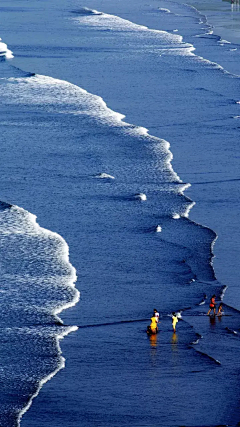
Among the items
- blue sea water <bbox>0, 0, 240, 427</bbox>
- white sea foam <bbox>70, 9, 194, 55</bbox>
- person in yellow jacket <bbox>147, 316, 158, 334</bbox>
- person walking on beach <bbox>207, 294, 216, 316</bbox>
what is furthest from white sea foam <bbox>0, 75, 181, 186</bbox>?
person in yellow jacket <bbox>147, 316, 158, 334</bbox>

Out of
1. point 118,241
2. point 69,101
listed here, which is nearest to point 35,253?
point 118,241

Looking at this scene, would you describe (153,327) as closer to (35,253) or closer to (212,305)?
(212,305)

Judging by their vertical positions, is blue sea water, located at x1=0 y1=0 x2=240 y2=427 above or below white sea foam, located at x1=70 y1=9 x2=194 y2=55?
below

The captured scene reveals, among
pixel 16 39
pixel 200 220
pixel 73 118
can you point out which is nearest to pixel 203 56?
pixel 16 39

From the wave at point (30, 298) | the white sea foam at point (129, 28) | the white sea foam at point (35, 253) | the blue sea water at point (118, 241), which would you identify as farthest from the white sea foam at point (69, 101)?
the white sea foam at point (129, 28)

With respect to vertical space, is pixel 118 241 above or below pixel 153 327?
below

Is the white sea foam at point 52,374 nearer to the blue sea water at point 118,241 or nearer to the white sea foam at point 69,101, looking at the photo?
the blue sea water at point 118,241

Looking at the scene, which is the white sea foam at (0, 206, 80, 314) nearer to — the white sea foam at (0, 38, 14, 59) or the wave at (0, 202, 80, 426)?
the wave at (0, 202, 80, 426)

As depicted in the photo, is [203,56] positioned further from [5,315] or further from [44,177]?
[5,315]
